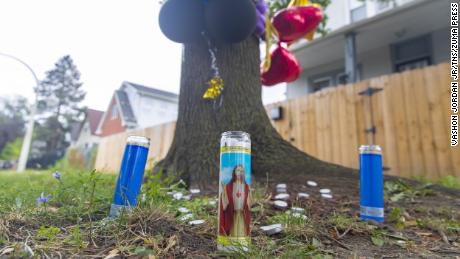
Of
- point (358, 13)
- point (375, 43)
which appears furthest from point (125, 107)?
point (375, 43)

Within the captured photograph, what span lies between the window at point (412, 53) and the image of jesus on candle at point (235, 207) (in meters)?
7.17

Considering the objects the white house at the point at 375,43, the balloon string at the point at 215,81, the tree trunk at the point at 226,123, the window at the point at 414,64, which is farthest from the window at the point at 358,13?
the balloon string at the point at 215,81

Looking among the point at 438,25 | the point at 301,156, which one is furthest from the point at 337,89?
the point at 438,25

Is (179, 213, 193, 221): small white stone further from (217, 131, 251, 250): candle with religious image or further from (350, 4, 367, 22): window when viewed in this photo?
(350, 4, 367, 22): window

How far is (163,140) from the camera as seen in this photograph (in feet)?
23.4

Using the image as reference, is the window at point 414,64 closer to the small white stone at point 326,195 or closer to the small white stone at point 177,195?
the small white stone at point 326,195

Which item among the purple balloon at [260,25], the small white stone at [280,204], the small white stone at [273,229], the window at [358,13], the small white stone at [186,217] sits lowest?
the small white stone at [273,229]

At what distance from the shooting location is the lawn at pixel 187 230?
36.6 inches

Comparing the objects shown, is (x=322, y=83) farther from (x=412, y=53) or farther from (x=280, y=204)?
(x=280, y=204)

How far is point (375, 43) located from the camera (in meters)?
6.96

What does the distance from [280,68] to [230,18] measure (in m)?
1.01

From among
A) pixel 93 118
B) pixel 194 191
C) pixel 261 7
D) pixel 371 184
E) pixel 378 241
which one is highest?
pixel 93 118

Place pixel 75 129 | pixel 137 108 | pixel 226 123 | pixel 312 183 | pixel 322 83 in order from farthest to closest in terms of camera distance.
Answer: pixel 75 129 < pixel 137 108 < pixel 322 83 < pixel 226 123 < pixel 312 183

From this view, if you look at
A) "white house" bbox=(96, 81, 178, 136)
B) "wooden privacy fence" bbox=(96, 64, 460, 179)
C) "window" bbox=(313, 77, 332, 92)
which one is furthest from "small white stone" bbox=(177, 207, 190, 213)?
"white house" bbox=(96, 81, 178, 136)
